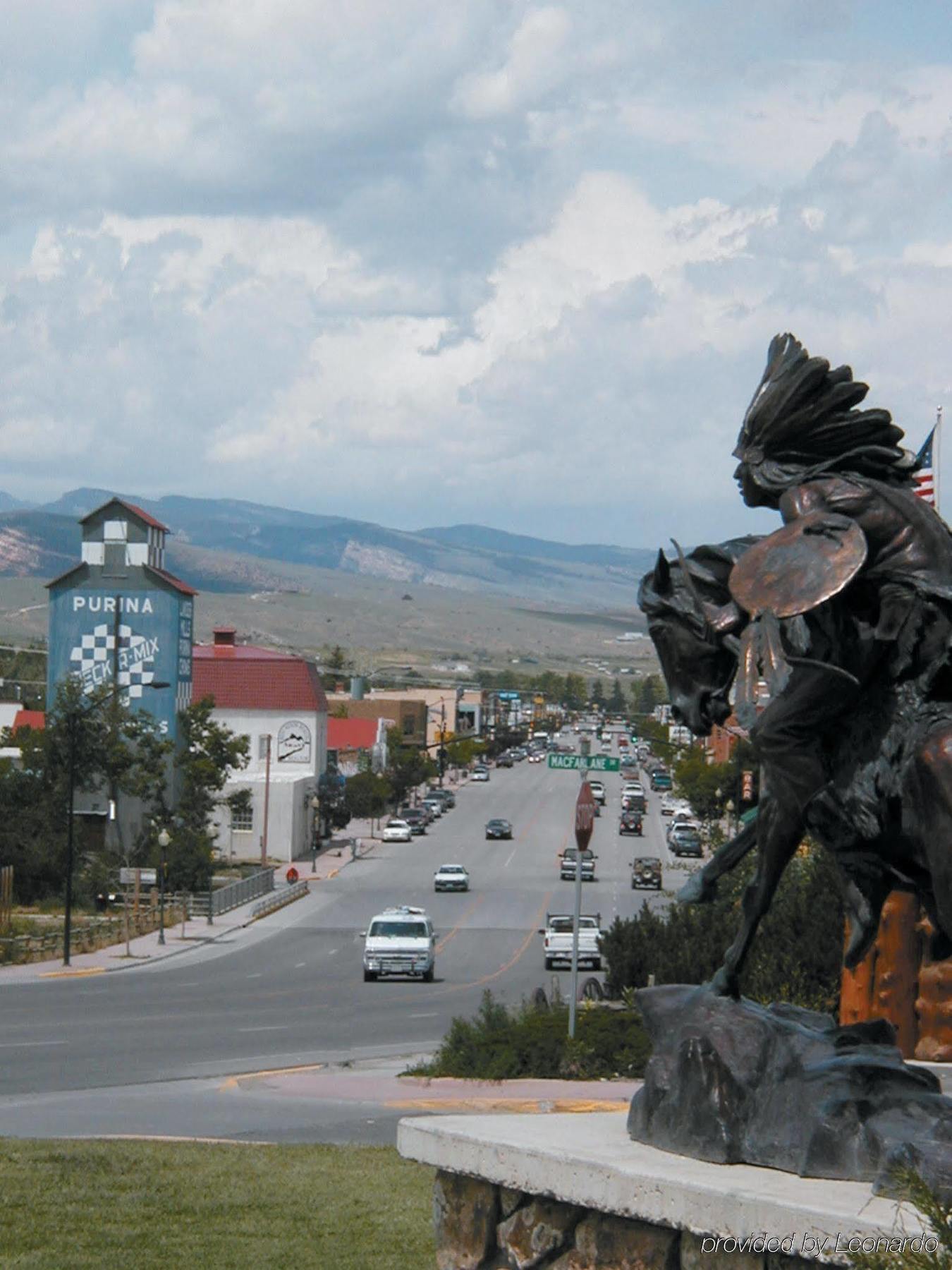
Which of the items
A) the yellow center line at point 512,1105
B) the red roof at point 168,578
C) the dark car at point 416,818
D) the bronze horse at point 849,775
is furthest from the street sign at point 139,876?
the bronze horse at point 849,775

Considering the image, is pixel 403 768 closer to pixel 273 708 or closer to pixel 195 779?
pixel 273 708

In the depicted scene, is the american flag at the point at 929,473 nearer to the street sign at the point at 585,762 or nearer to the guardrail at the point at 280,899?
the street sign at the point at 585,762

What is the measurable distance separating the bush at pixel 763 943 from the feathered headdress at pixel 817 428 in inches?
434

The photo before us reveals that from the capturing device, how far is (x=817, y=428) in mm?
8195

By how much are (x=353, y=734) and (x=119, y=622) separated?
56821 mm

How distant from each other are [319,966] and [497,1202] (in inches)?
1333

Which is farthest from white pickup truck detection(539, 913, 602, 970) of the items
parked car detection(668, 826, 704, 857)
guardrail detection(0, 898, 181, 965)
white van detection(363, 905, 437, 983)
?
parked car detection(668, 826, 704, 857)

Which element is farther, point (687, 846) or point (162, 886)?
point (687, 846)

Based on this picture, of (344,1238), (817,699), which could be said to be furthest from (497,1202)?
(344,1238)

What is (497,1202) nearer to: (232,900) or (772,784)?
(772,784)

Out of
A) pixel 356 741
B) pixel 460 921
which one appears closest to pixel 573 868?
pixel 460 921

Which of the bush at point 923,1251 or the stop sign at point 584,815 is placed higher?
the stop sign at point 584,815

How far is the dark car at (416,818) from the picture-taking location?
295ft

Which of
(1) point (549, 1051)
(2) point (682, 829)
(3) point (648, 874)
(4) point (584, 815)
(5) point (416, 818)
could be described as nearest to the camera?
(1) point (549, 1051)
